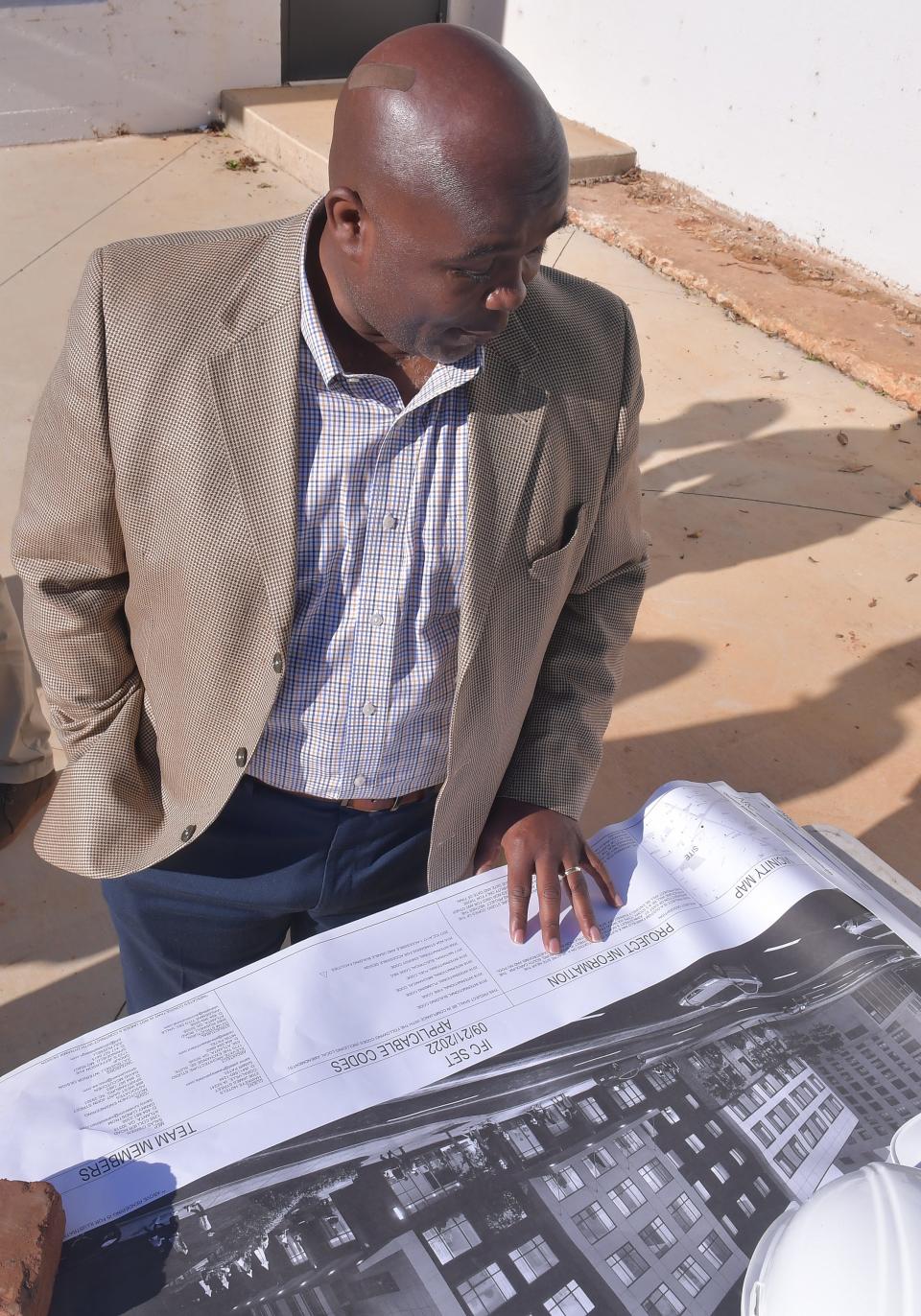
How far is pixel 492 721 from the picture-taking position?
1.25 m

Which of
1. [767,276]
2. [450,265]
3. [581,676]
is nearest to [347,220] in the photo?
[450,265]

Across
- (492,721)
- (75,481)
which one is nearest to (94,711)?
(75,481)

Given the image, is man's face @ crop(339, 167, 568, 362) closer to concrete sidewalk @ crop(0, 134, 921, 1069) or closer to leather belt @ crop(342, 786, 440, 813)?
leather belt @ crop(342, 786, 440, 813)

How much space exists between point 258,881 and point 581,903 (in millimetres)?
381

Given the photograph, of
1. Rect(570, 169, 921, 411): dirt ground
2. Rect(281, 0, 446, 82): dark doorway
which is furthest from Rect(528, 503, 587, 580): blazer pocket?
Rect(281, 0, 446, 82): dark doorway

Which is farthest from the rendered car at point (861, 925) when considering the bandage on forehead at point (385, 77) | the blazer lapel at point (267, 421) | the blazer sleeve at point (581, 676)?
the bandage on forehead at point (385, 77)

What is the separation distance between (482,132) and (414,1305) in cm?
90

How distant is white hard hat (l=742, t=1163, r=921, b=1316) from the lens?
0.67m

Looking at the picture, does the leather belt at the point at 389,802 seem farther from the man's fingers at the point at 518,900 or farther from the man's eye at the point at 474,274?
the man's eye at the point at 474,274

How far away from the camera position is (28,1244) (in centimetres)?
79

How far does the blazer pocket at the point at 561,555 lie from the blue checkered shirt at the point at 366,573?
9cm

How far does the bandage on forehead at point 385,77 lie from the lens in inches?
37.0

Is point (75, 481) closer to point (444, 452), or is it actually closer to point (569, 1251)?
point (444, 452)

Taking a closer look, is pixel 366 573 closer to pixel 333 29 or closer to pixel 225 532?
pixel 225 532
